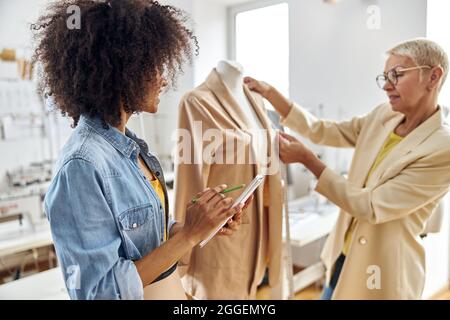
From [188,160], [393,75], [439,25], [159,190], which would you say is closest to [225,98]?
[188,160]

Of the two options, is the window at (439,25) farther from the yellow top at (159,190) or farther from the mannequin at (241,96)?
the yellow top at (159,190)

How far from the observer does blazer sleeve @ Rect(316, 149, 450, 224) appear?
0.93 metres

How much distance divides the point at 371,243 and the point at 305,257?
3.87 ft

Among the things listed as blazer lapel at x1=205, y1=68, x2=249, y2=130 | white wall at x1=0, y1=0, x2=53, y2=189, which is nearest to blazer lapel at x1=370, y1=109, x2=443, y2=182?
blazer lapel at x1=205, y1=68, x2=249, y2=130

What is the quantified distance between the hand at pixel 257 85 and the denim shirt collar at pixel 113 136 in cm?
39

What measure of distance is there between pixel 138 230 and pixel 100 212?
8 centimetres

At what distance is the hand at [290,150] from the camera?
0.97 metres

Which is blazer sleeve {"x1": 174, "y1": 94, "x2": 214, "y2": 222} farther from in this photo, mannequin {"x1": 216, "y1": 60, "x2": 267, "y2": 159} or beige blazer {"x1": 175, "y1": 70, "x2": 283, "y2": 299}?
mannequin {"x1": 216, "y1": 60, "x2": 267, "y2": 159}

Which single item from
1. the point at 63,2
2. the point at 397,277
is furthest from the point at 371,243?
the point at 63,2

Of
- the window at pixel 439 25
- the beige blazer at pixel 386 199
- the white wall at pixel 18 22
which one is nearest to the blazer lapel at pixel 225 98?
the beige blazer at pixel 386 199

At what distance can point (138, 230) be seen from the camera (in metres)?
0.62

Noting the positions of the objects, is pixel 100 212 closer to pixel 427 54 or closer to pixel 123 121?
pixel 123 121

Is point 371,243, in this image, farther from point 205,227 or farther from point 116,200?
point 116,200

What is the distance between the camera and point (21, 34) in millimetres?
678
